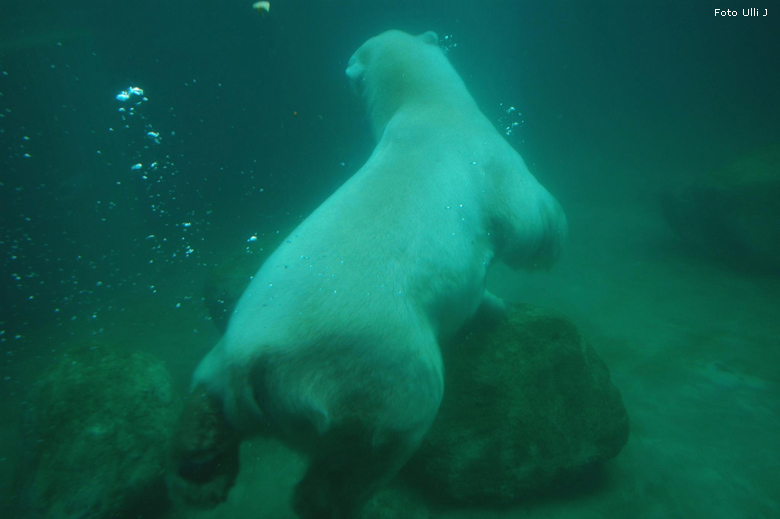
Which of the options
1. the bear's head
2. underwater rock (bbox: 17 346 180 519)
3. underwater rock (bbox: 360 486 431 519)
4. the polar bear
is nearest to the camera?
the polar bear

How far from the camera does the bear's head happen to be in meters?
3.07

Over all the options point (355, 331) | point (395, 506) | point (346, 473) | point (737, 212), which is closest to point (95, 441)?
point (395, 506)

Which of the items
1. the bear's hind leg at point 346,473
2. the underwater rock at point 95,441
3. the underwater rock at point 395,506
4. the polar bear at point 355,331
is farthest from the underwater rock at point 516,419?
the underwater rock at point 95,441

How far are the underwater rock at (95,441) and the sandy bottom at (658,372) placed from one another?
71 cm

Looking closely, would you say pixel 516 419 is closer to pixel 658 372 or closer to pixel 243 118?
pixel 658 372

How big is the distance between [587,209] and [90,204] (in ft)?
51.1

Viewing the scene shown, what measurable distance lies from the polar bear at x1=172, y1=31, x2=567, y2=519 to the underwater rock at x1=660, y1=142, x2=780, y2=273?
23.0 ft

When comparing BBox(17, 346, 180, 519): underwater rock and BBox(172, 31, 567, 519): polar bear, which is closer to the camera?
BBox(172, 31, 567, 519): polar bear

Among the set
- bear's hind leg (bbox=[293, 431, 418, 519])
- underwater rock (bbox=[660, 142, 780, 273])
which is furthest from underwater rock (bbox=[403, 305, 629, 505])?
underwater rock (bbox=[660, 142, 780, 273])

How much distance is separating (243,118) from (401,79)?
907 centimetres

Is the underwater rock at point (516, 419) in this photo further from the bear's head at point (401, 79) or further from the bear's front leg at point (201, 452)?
the bear's head at point (401, 79)

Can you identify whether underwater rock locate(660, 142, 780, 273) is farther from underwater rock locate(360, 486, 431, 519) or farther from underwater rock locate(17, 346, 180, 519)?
underwater rock locate(17, 346, 180, 519)

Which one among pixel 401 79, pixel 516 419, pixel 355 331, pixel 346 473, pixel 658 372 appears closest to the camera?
pixel 355 331

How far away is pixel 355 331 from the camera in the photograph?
4.98ft
